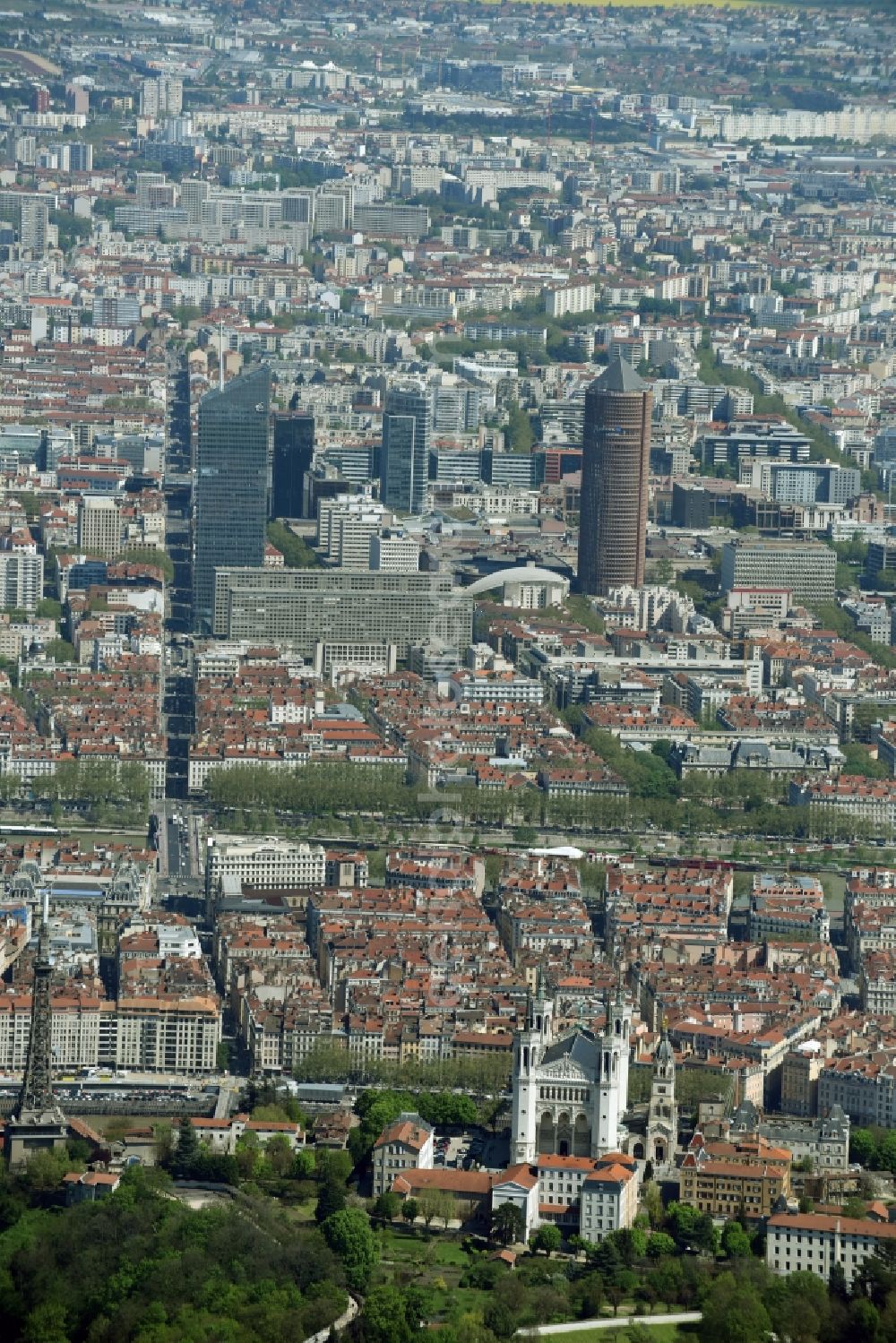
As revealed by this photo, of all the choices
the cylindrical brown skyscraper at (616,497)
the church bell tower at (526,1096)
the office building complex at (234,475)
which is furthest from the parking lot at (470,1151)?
the cylindrical brown skyscraper at (616,497)

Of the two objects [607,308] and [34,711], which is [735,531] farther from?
[607,308]

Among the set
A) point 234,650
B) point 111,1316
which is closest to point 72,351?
point 234,650

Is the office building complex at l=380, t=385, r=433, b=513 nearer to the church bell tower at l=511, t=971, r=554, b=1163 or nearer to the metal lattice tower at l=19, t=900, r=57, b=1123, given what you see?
the metal lattice tower at l=19, t=900, r=57, b=1123

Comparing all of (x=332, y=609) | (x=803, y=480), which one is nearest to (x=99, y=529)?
(x=332, y=609)

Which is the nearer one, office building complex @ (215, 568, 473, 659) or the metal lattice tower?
the metal lattice tower

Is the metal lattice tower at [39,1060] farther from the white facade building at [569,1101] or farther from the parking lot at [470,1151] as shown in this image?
the white facade building at [569,1101]

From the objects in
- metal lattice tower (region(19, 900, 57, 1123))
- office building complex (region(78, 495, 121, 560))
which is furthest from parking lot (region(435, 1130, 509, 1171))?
office building complex (region(78, 495, 121, 560))
